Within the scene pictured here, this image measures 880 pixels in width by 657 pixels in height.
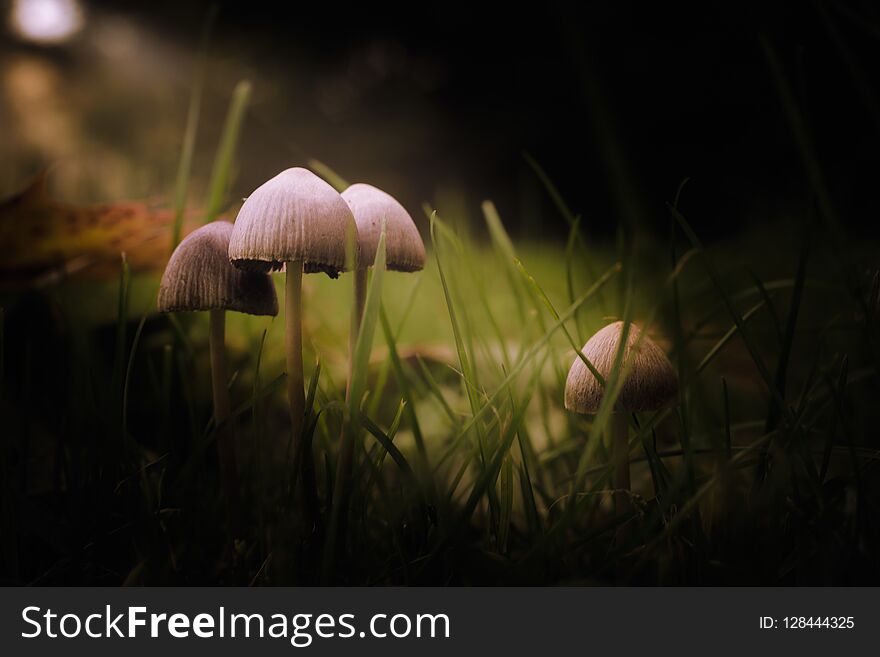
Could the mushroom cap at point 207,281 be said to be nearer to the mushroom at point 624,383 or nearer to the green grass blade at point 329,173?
the green grass blade at point 329,173

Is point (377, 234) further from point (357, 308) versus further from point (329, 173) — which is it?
point (329, 173)

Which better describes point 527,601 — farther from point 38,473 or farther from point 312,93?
point 312,93

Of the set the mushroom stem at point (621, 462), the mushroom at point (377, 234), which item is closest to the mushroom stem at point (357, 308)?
the mushroom at point (377, 234)

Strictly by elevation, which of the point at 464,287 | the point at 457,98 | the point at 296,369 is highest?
the point at 457,98

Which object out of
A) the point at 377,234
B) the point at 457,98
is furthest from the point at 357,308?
the point at 457,98

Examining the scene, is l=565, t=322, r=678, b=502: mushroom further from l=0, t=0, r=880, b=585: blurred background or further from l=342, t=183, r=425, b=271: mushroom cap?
l=342, t=183, r=425, b=271: mushroom cap

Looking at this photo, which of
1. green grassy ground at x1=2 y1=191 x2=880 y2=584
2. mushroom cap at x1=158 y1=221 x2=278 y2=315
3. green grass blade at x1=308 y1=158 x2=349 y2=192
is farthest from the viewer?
green grass blade at x1=308 y1=158 x2=349 y2=192

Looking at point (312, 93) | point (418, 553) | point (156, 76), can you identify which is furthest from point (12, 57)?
point (418, 553)

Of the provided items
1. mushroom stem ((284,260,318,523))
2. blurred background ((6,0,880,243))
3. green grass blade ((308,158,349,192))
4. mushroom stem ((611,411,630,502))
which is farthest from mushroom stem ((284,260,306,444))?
blurred background ((6,0,880,243))
